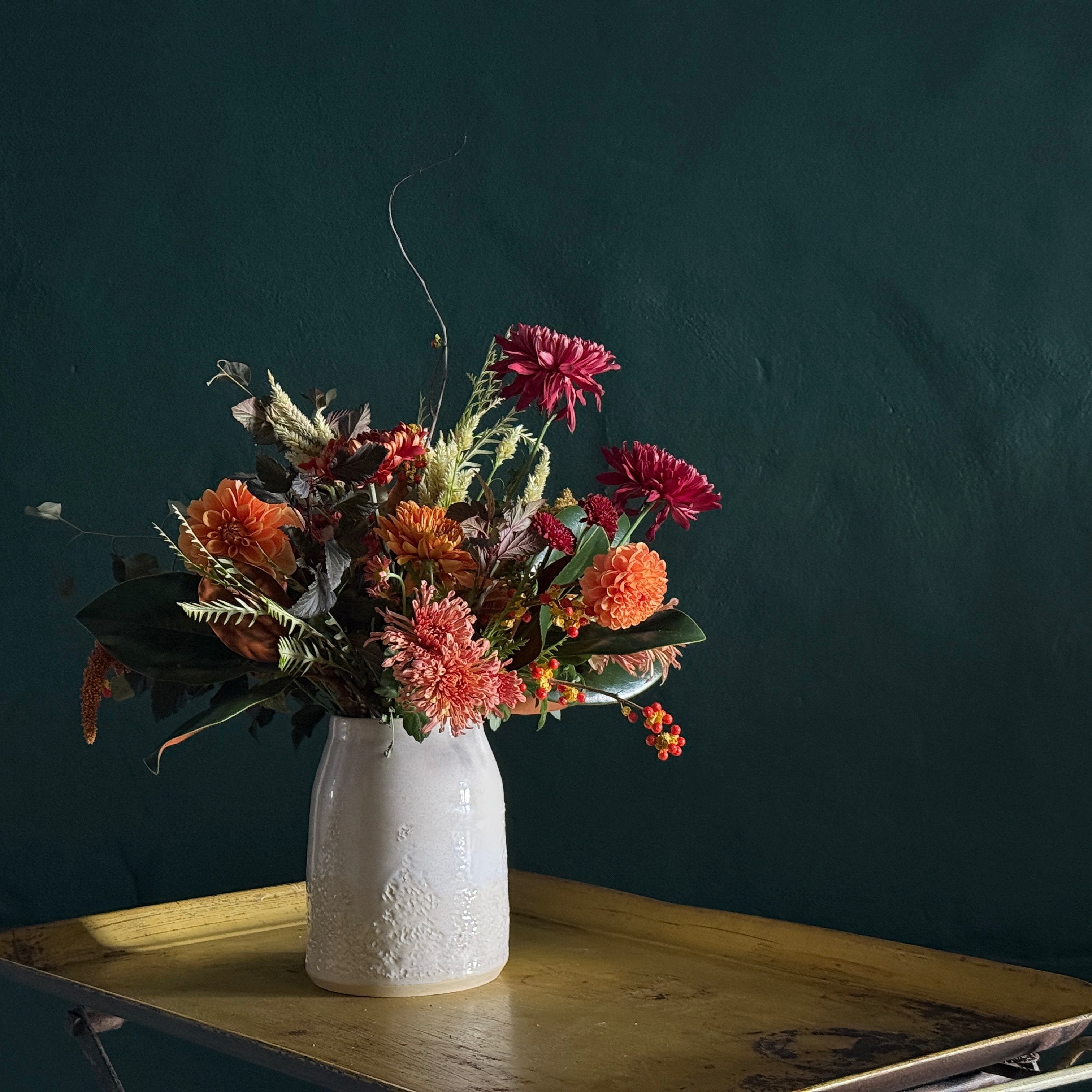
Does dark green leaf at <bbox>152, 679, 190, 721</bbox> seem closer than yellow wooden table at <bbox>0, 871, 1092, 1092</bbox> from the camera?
No

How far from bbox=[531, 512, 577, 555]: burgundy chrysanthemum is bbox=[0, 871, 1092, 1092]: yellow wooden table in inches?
13.5

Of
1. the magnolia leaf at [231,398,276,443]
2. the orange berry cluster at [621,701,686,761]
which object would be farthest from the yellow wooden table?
the magnolia leaf at [231,398,276,443]

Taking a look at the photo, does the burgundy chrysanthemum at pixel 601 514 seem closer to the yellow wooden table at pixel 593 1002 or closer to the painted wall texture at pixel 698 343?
the yellow wooden table at pixel 593 1002

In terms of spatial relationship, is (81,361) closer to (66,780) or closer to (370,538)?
(66,780)

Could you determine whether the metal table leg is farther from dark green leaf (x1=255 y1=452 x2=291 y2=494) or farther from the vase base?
dark green leaf (x1=255 y1=452 x2=291 y2=494)

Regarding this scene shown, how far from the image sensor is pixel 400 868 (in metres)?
1.00

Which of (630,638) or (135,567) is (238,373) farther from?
(630,638)

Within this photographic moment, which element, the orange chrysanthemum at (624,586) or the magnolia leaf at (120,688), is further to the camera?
the magnolia leaf at (120,688)

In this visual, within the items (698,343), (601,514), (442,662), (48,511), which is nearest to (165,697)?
(48,511)

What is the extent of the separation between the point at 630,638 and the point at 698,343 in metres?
1.01

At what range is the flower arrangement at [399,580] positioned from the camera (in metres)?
0.94

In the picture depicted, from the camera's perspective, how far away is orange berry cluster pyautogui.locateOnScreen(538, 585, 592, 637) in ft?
3.20

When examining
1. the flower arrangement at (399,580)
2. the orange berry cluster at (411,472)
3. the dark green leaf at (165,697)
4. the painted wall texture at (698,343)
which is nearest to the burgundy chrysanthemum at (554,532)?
the flower arrangement at (399,580)

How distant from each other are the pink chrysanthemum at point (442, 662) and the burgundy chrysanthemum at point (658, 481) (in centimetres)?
17
